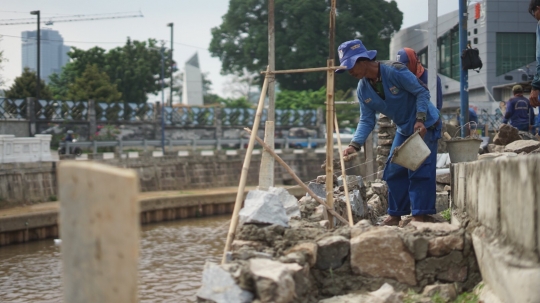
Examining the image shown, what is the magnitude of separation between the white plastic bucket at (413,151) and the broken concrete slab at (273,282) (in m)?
2.01

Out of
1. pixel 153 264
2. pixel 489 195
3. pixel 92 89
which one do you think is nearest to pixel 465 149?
pixel 489 195

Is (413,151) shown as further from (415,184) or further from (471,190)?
(471,190)

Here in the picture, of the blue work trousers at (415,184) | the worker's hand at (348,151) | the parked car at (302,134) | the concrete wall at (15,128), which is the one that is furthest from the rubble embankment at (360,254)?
the parked car at (302,134)

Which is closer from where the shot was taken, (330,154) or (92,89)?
(330,154)

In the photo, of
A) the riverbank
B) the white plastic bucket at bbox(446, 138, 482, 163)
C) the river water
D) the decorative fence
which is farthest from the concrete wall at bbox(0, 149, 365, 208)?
the white plastic bucket at bbox(446, 138, 482, 163)

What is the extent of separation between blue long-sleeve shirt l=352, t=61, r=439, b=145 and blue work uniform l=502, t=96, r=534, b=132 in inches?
265

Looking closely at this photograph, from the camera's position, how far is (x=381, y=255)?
455cm

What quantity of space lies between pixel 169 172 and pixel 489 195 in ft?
76.3

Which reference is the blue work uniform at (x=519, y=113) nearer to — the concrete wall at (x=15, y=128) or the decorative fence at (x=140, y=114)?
the concrete wall at (x=15, y=128)

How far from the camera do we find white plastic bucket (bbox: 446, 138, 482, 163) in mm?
7160

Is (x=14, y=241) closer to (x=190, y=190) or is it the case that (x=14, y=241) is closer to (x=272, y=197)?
(x=190, y=190)

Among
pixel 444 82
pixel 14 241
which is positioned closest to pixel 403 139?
pixel 14 241

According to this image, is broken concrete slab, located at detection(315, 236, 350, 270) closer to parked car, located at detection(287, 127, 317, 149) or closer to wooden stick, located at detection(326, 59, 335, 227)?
wooden stick, located at detection(326, 59, 335, 227)

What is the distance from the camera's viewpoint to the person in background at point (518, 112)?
12.1 m
